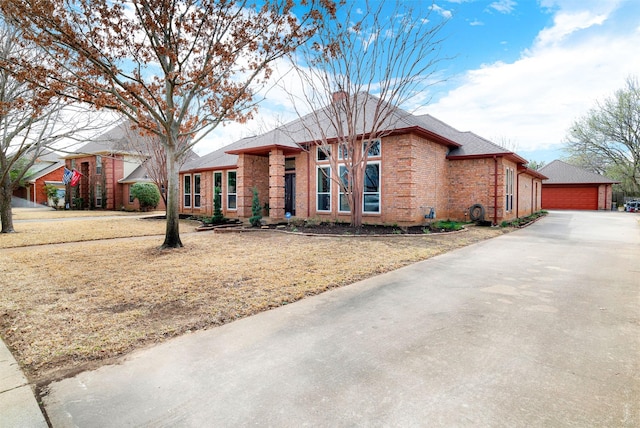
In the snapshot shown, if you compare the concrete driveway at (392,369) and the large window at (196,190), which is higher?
the large window at (196,190)

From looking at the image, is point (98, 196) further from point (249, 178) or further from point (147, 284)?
point (147, 284)

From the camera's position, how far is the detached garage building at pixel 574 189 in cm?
2858

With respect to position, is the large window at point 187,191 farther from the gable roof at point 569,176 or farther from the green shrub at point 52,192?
the gable roof at point 569,176

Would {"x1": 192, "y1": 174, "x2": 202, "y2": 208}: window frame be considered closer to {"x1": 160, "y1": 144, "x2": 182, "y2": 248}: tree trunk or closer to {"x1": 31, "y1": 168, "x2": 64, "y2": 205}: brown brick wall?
{"x1": 160, "y1": 144, "x2": 182, "y2": 248}: tree trunk

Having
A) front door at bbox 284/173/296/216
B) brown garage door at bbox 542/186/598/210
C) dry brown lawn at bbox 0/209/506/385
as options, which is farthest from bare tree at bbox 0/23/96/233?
brown garage door at bbox 542/186/598/210

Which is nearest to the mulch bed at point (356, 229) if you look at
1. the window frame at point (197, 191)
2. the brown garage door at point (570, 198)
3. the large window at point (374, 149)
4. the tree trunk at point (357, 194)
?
the tree trunk at point (357, 194)

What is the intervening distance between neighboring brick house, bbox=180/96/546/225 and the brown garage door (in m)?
16.5

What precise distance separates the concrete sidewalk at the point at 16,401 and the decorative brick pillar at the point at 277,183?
1173 cm

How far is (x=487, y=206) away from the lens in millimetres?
13570

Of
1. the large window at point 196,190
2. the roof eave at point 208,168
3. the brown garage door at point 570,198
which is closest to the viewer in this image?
the roof eave at point 208,168

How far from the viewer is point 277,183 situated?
561 inches

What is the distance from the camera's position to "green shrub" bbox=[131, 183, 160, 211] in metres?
26.1

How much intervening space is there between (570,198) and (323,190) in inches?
1089

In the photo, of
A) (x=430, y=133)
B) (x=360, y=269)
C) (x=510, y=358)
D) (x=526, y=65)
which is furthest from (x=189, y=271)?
(x=526, y=65)
